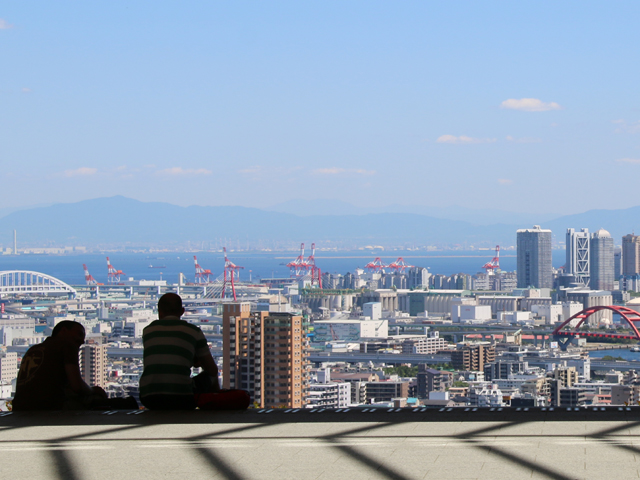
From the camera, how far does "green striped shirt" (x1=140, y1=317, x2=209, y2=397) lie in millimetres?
3039

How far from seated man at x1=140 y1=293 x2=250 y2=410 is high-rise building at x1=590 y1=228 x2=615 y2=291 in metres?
67.3

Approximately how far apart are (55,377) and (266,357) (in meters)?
9.93

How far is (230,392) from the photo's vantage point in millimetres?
3119

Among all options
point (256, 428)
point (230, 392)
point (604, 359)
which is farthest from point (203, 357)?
point (604, 359)

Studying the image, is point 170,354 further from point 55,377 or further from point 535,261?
point 535,261

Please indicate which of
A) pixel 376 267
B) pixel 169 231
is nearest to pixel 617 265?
pixel 376 267

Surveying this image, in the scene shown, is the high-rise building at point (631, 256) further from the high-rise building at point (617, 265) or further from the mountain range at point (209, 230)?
the mountain range at point (209, 230)

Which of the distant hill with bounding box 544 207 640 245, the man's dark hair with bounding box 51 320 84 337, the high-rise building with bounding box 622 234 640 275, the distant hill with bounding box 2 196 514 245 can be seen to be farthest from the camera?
the distant hill with bounding box 2 196 514 245

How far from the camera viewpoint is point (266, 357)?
42.8ft

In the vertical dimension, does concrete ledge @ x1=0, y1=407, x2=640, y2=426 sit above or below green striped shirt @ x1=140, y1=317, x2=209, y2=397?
below

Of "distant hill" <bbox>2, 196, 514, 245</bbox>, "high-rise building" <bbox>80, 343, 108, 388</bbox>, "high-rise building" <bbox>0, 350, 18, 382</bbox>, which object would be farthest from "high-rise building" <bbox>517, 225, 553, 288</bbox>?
"distant hill" <bbox>2, 196, 514, 245</bbox>

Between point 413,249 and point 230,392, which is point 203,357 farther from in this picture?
point 413,249

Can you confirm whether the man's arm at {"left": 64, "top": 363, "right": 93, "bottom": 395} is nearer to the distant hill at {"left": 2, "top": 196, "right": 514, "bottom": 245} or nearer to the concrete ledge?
the concrete ledge

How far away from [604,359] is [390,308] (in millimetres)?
26614
